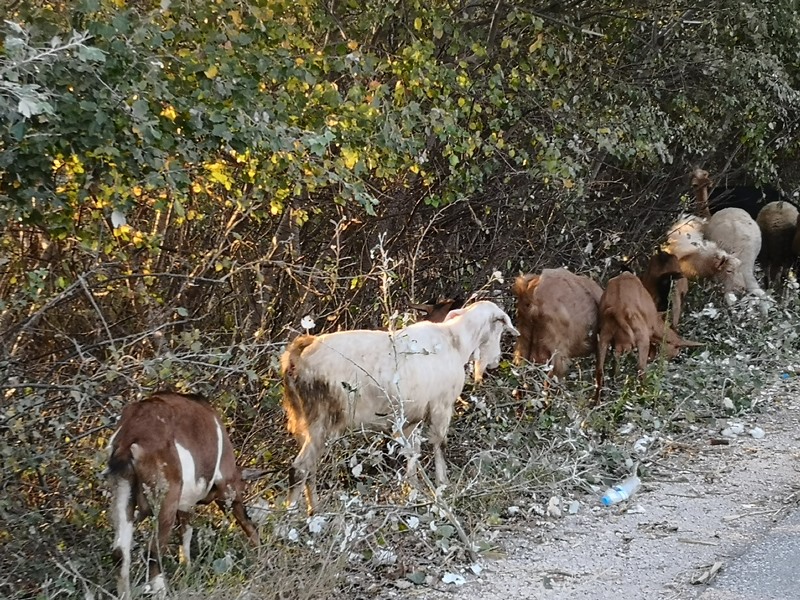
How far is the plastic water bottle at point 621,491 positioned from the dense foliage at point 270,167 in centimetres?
163

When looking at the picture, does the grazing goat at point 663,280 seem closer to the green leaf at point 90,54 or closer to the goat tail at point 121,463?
the goat tail at point 121,463

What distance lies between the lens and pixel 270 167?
5375mm

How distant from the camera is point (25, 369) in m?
5.35

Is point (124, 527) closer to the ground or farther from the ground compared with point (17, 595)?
farther from the ground

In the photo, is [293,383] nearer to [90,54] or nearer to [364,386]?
[364,386]

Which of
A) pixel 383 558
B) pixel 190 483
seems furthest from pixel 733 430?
pixel 190 483

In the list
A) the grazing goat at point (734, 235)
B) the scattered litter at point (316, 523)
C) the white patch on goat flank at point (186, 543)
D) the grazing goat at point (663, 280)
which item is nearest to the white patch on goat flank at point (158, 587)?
the white patch on goat flank at point (186, 543)

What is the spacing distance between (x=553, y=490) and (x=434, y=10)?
331 centimetres

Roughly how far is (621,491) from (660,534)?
624 mm

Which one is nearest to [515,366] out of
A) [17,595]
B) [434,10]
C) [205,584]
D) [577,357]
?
[577,357]

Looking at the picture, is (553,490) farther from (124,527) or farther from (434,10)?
(434,10)

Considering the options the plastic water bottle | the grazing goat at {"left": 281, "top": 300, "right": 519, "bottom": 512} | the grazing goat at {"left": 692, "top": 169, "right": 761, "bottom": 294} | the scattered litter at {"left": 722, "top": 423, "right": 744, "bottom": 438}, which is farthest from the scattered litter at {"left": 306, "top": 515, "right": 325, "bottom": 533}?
the grazing goat at {"left": 692, "top": 169, "right": 761, "bottom": 294}

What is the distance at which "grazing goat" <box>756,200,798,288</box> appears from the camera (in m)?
11.9

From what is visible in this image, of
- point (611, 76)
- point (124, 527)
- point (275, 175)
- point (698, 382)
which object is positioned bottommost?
point (698, 382)
